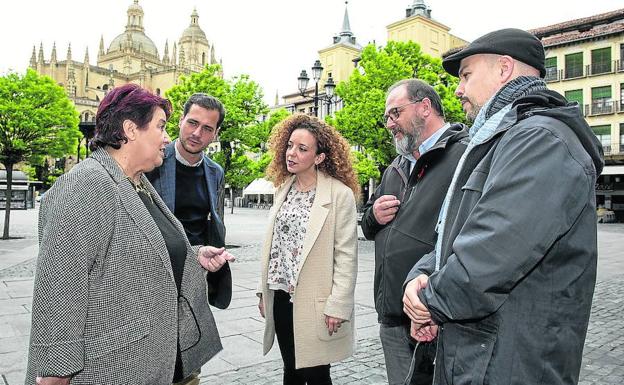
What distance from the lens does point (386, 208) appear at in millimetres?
2852

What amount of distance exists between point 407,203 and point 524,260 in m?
1.27

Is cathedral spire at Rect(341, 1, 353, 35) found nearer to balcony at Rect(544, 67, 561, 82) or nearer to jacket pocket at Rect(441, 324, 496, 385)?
balcony at Rect(544, 67, 561, 82)

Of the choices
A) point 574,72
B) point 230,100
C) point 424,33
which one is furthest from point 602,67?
point 230,100

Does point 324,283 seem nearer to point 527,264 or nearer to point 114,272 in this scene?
point 114,272

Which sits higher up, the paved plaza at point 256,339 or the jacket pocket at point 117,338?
the jacket pocket at point 117,338

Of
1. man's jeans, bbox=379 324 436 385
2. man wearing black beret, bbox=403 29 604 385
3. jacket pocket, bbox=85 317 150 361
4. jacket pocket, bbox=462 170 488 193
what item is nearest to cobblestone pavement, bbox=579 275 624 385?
man's jeans, bbox=379 324 436 385

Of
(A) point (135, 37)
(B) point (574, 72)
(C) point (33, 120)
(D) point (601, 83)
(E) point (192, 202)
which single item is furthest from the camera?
(A) point (135, 37)

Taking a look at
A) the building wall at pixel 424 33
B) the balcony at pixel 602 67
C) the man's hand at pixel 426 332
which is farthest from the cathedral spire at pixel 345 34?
the man's hand at pixel 426 332

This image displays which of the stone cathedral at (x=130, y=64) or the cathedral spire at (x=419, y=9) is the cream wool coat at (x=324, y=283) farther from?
the stone cathedral at (x=130, y=64)

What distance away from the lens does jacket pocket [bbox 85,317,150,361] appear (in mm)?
2004

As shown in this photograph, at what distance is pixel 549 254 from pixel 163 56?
406 ft

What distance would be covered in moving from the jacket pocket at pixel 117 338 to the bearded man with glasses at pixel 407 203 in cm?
136

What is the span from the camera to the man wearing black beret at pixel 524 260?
156 centimetres

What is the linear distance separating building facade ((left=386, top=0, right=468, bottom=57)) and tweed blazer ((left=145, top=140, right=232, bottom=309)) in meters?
44.0
